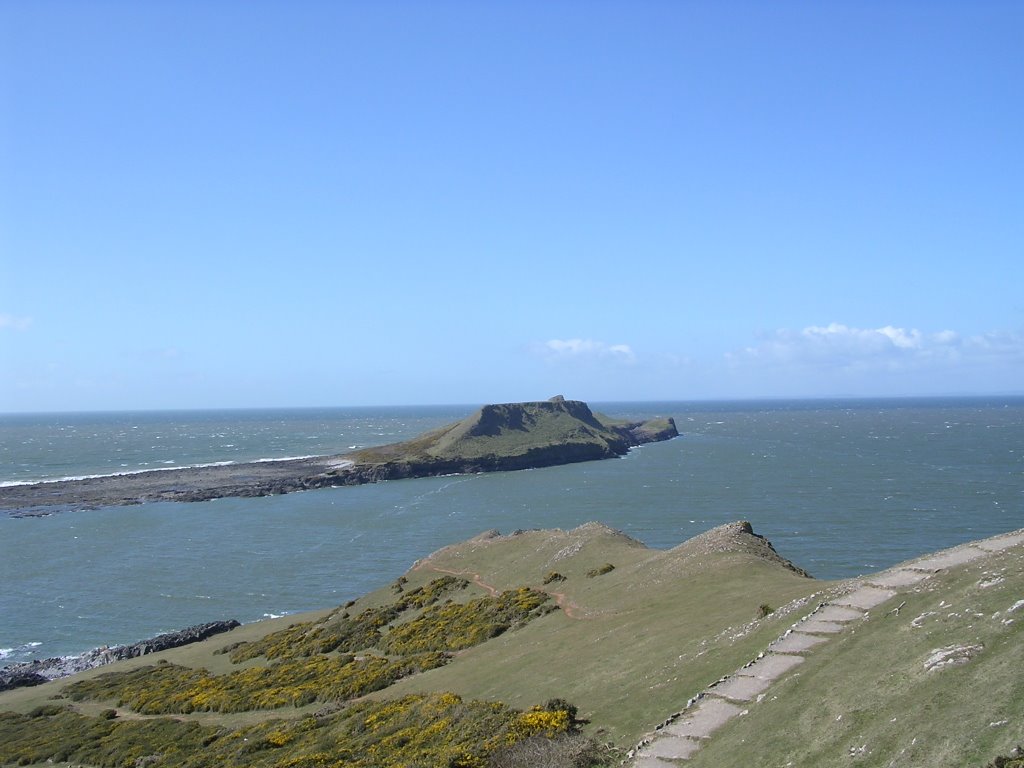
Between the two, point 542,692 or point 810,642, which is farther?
point 542,692

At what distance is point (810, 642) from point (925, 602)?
3.03 metres

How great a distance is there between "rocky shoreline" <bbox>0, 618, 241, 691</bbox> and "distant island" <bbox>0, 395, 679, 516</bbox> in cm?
7098

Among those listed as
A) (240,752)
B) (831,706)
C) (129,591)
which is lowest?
(129,591)

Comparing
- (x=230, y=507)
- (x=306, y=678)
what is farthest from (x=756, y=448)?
(x=306, y=678)

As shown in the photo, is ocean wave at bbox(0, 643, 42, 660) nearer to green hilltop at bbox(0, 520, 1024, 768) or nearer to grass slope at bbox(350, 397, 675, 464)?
green hilltop at bbox(0, 520, 1024, 768)

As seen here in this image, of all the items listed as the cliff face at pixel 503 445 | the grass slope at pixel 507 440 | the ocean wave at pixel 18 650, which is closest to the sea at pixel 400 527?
the ocean wave at pixel 18 650

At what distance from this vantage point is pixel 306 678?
3675cm

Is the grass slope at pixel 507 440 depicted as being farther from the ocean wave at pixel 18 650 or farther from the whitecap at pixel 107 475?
the ocean wave at pixel 18 650

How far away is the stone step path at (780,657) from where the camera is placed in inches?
690

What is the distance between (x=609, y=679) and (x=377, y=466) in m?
130

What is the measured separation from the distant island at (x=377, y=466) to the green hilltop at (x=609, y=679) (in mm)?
86774

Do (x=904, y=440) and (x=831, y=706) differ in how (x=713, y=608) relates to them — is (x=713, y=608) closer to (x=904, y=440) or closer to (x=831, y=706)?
(x=831, y=706)

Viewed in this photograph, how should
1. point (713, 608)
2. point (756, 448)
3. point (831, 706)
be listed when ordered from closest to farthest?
point (831, 706) → point (713, 608) → point (756, 448)

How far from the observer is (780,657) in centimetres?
2036
